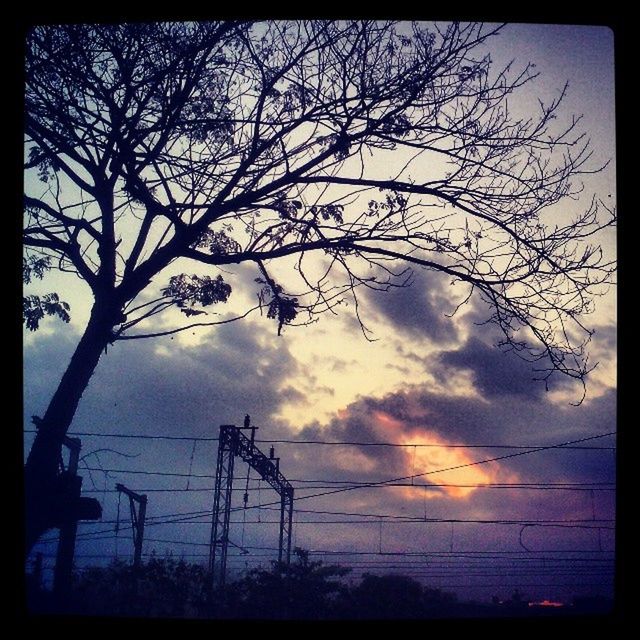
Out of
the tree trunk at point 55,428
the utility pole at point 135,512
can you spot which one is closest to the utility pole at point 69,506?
the tree trunk at point 55,428

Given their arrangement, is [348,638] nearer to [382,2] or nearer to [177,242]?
[382,2]

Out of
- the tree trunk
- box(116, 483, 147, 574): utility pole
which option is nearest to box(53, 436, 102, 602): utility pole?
the tree trunk

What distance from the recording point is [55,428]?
358cm

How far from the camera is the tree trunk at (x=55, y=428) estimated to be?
3.27 metres

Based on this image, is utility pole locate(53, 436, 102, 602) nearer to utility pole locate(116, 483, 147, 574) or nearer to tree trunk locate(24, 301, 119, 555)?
tree trunk locate(24, 301, 119, 555)

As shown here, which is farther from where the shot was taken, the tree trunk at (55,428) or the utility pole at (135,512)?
the utility pole at (135,512)

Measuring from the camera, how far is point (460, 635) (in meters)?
1.68

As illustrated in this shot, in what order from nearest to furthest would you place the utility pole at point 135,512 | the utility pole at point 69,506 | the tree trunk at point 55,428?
1. the tree trunk at point 55,428
2. the utility pole at point 69,506
3. the utility pole at point 135,512

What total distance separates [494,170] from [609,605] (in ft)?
10.7

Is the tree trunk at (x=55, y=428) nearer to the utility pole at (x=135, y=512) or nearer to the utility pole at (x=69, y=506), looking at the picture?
the utility pole at (x=69, y=506)

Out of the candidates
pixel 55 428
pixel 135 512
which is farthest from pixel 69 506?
pixel 135 512
